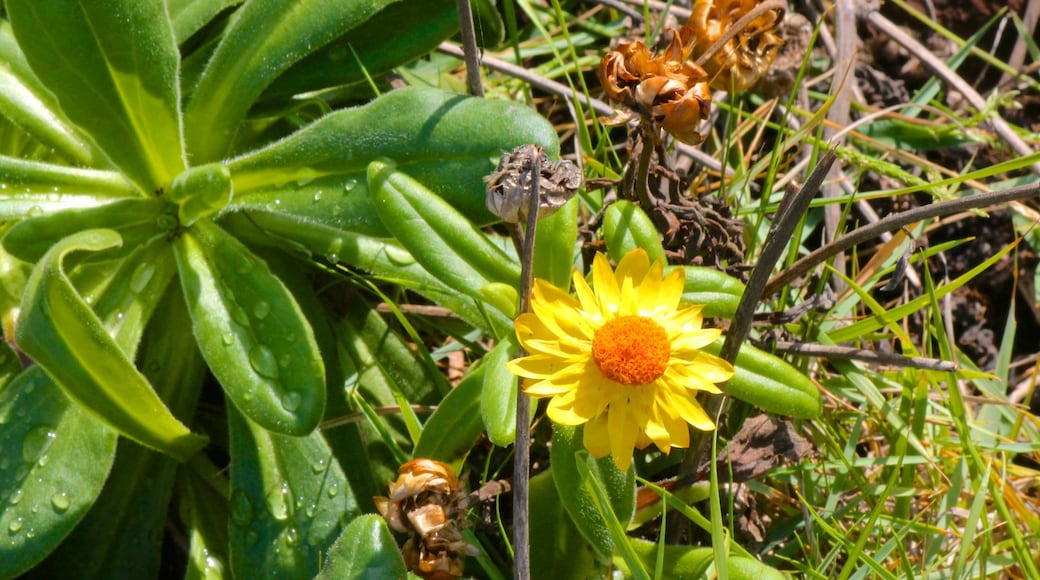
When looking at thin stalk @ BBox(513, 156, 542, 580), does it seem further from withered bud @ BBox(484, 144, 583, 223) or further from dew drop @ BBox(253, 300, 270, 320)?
dew drop @ BBox(253, 300, 270, 320)

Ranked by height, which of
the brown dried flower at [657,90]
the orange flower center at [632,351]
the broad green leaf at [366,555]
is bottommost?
the broad green leaf at [366,555]

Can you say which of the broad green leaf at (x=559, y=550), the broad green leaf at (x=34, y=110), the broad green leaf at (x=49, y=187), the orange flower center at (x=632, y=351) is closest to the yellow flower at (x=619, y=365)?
the orange flower center at (x=632, y=351)

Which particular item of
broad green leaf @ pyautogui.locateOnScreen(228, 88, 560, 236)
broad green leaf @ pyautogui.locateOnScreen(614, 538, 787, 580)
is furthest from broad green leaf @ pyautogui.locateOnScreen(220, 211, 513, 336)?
broad green leaf @ pyautogui.locateOnScreen(614, 538, 787, 580)

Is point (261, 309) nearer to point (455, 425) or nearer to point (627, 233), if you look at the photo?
point (455, 425)

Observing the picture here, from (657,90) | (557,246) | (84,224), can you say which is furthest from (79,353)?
(657,90)

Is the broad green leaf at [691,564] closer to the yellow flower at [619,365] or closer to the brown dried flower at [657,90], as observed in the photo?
the yellow flower at [619,365]

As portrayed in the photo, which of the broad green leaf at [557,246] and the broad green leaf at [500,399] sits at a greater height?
the broad green leaf at [557,246]

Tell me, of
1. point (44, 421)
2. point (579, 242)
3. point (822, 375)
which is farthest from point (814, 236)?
point (44, 421)

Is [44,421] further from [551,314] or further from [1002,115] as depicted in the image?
[1002,115]
